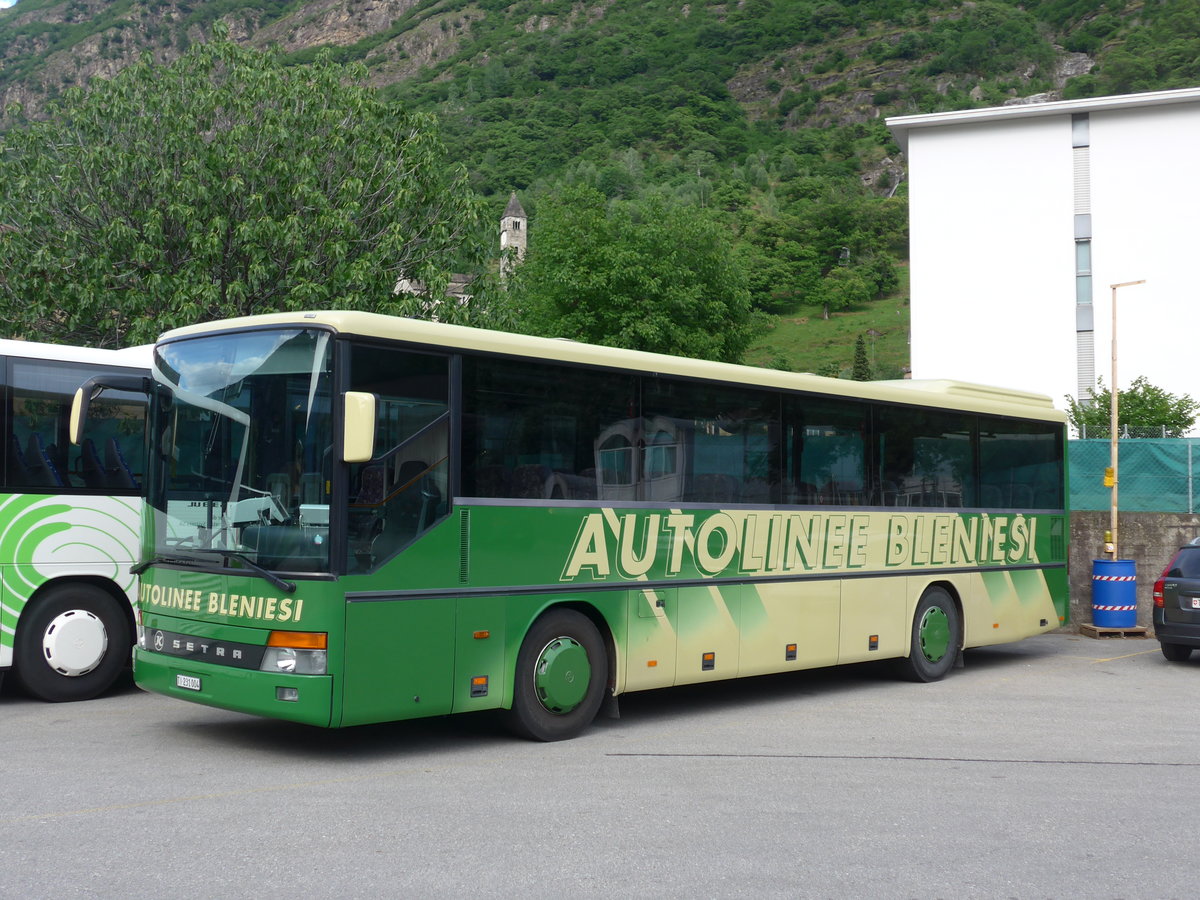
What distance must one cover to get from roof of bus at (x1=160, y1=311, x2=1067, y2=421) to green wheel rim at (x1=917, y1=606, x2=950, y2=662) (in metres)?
2.28

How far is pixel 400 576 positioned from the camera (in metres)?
8.23

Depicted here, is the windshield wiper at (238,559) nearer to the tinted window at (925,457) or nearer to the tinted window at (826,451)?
the tinted window at (826,451)

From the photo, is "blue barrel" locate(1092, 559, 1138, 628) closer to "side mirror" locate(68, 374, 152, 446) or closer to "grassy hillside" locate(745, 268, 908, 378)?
"side mirror" locate(68, 374, 152, 446)

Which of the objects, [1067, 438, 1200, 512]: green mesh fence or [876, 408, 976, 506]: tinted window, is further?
[1067, 438, 1200, 512]: green mesh fence

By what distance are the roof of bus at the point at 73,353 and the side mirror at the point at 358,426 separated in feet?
13.9

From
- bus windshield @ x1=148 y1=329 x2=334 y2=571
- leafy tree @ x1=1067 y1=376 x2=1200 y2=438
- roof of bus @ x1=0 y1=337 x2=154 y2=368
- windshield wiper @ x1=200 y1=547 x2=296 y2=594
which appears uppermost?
leafy tree @ x1=1067 y1=376 x2=1200 y2=438

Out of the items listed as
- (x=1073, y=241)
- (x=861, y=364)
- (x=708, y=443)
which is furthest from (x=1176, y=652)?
(x=861, y=364)

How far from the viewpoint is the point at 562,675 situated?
9.31m

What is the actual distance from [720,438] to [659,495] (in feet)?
3.06

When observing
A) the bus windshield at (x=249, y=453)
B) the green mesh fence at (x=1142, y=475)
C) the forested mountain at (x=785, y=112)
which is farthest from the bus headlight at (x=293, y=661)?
the forested mountain at (x=785, y=112)

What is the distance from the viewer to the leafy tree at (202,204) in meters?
18.9

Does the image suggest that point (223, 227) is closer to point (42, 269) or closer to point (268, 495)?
point (42, 269)

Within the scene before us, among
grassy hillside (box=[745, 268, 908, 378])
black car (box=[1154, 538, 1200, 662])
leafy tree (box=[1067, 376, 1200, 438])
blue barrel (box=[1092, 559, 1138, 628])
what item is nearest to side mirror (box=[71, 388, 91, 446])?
black car (box=[1154, 538, 1200, 662])

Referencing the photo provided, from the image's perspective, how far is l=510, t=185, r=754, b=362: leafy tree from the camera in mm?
50344
